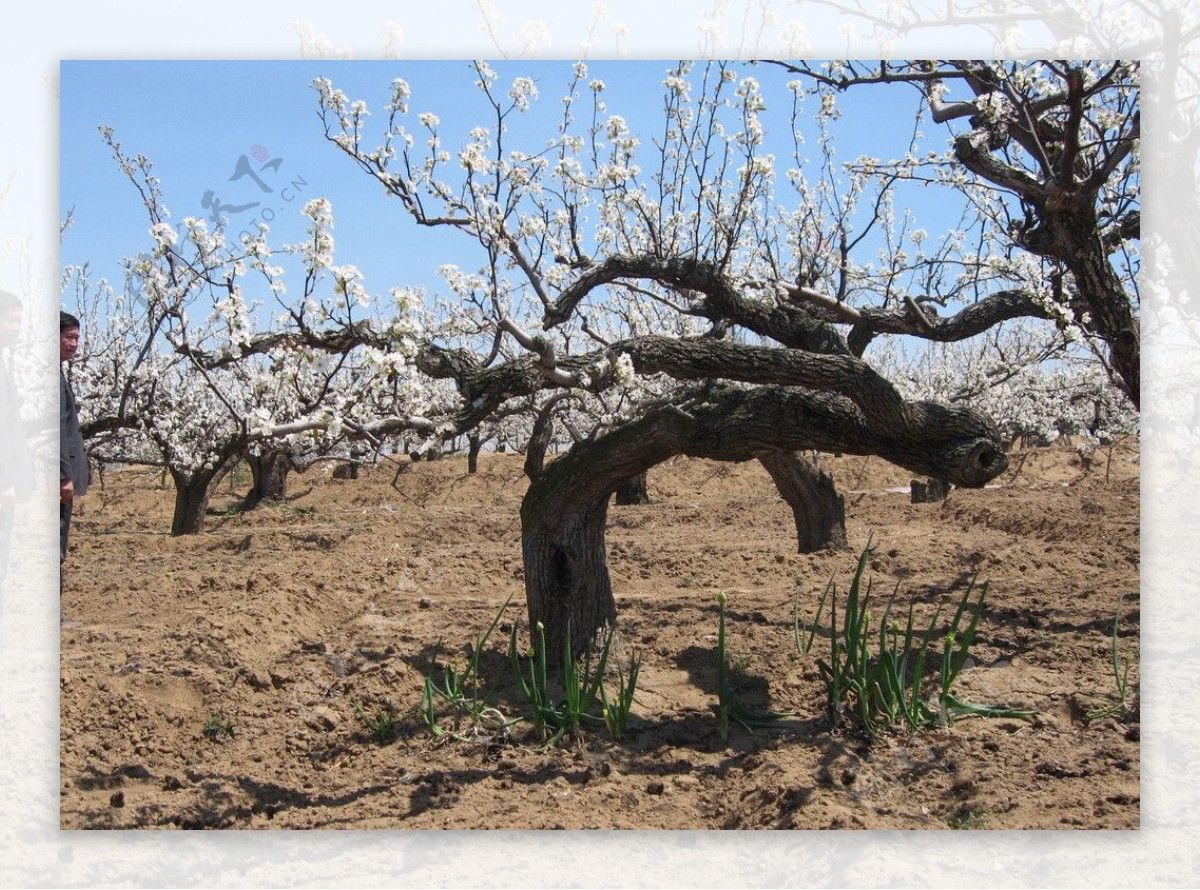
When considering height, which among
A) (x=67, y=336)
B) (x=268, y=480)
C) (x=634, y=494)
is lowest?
(x=634, y=494)

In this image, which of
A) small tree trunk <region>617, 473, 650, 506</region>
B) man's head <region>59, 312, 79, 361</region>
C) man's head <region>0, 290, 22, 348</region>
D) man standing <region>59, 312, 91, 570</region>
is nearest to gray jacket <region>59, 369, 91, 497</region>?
man standing <region>59, 312, 91, 570</region>

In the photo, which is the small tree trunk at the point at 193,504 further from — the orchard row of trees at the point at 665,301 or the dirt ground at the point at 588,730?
the orchard row of trees at the point at 665,301

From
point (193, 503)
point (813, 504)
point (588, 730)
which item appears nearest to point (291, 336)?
point (588, 730)

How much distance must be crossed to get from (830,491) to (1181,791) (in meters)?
3.43

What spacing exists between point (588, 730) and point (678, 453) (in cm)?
106

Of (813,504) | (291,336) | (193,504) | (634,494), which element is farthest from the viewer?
(634,494)

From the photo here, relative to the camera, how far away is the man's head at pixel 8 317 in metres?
3.98

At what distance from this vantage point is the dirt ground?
361 centimetres

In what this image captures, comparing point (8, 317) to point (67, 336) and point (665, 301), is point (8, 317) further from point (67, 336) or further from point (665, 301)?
point (665, 301)

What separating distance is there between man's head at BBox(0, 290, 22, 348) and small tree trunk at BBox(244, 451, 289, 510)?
7228mm

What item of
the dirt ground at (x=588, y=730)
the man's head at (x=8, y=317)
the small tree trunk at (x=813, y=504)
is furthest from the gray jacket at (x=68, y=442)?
the small tree trunk at (x=813, y=504)

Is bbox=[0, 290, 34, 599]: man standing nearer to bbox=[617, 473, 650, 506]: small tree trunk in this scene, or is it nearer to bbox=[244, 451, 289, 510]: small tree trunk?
bbox=[244, 451, 289, 510]: small tree trunk

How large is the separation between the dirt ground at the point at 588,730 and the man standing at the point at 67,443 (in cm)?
64

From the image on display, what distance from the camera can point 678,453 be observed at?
4.35 metres
